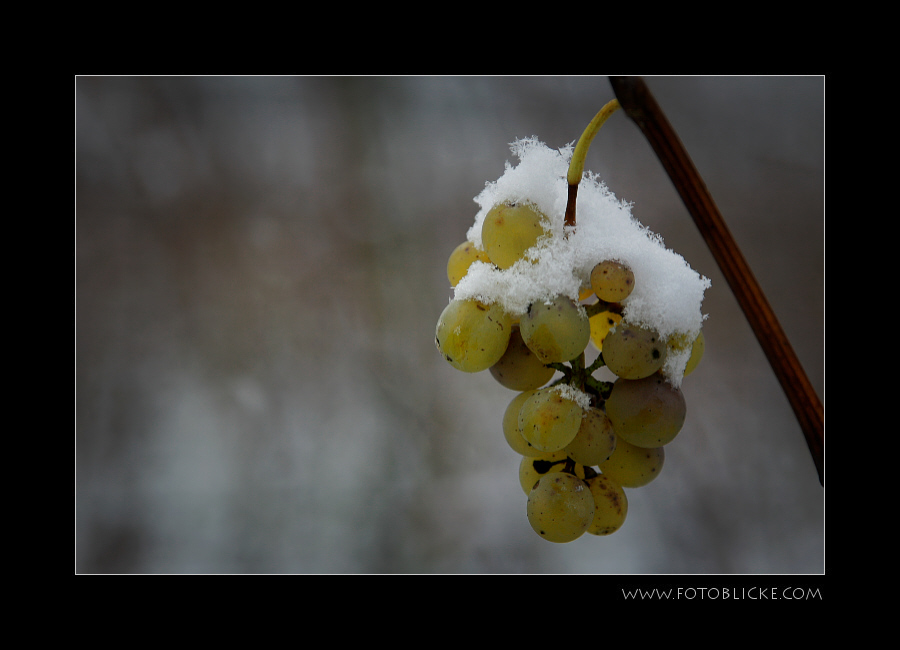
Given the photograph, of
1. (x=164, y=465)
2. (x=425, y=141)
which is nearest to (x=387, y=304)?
(x=425, y=141)

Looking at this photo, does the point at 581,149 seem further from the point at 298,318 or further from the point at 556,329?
the point at 298,318

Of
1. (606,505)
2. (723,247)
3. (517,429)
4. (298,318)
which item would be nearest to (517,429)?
(517,429)

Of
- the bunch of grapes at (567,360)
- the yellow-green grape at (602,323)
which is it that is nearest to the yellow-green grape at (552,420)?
the bunch of grapes at (567,360)

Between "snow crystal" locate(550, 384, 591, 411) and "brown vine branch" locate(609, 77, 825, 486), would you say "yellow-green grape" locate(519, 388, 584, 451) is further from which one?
"brown vine branch" locate(609, 77, 825, 486)

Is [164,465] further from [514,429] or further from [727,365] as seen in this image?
[727,365]

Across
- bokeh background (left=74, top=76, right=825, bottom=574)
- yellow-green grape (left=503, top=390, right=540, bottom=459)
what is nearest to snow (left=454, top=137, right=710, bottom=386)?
yellow-green grape (left=503, top=390, right=540, bottom=459)

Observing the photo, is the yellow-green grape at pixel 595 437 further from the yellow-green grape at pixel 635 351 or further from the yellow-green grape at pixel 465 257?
the yellow-green grape at pixel 465 257

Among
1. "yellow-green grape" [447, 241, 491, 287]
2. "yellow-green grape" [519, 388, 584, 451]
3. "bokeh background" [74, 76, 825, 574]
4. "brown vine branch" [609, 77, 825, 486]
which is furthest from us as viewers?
"bokeh background" [74, 76, 825, 574]
